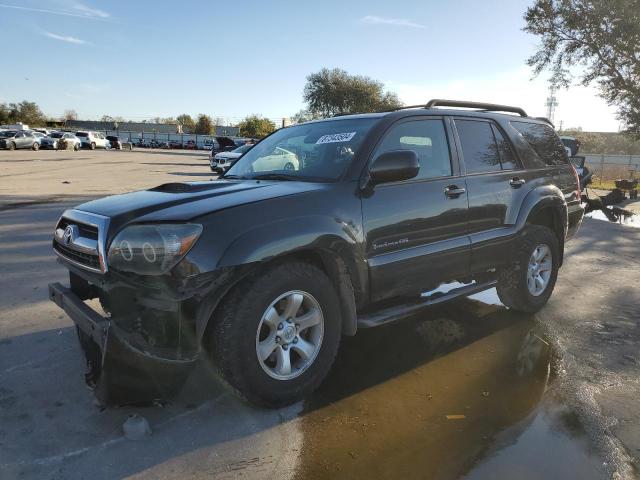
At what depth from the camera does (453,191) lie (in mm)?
3979

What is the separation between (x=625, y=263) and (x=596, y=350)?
4.12 metres

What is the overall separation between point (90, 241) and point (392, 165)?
1.96 metres

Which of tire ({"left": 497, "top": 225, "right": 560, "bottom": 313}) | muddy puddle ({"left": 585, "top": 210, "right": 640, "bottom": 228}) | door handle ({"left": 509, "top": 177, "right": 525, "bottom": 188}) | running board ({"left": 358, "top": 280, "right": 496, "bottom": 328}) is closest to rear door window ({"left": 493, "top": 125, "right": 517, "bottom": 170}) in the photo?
door handle ({"left": 509, "top": 177, "right": 525, "bottom": 188})

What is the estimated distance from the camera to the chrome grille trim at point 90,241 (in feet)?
9.38

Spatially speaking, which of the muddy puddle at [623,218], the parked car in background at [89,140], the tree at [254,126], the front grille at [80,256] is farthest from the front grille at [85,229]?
the tree at [254,126]

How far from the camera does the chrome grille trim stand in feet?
9.38

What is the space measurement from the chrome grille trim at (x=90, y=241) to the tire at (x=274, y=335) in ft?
2.45

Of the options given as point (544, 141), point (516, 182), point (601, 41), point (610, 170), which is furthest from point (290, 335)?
point (610, 170)

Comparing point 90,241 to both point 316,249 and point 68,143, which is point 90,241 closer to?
point 316,249

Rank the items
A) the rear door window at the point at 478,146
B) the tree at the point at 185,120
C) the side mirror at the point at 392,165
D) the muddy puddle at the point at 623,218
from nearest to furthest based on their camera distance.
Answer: the side mirror at the point at 392,165 < the rear door window at the point at 478,146 < the muddy puddle at the point at 623,218 < the tree at the point at 185,120

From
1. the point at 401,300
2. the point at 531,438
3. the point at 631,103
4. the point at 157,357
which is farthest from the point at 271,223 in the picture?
the point at 631,103

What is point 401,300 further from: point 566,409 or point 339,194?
point 566,409

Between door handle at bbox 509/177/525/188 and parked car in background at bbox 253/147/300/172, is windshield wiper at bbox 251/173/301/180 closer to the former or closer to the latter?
parked car in background at bbox 253/147/300/172

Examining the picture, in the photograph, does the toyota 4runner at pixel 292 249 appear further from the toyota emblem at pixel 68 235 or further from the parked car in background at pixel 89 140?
the parked car in background at pixel 89 140
